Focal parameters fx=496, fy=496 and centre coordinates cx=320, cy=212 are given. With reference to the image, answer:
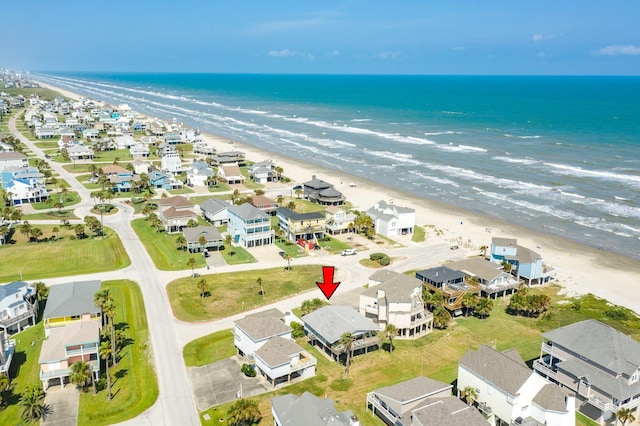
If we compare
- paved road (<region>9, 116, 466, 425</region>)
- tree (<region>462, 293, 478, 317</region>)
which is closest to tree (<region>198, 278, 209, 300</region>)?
paved road (<region>9, 116, 466, 425</region>)

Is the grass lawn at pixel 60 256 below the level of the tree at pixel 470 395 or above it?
below

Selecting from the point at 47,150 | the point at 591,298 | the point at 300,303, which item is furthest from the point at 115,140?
the point at 591,298

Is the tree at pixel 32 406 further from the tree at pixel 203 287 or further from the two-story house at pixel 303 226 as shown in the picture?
the two-story house at pixel 303 226

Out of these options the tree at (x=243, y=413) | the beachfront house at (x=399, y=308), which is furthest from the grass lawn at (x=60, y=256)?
the tree at (x=243, y=413)

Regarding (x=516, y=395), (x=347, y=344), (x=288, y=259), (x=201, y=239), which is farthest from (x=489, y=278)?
(x=201, y=239)

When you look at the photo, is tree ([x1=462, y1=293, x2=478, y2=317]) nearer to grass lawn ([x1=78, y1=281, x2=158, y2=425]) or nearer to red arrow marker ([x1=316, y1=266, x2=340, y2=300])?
red arrow marker ([x1=316, y1=266, x2=340, y2=300])

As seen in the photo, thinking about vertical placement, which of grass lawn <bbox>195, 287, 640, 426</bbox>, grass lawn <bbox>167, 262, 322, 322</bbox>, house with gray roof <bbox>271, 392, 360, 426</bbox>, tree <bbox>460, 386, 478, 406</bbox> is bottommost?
grass lawn <bbox>195, 287, 640, 426</bbox>

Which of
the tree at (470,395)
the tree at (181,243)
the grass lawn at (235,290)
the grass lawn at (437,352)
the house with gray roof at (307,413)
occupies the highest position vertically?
the house with gray roof at (307,413)

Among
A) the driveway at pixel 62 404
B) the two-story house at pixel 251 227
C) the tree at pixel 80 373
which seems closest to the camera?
the driveway at pixel 62 404
